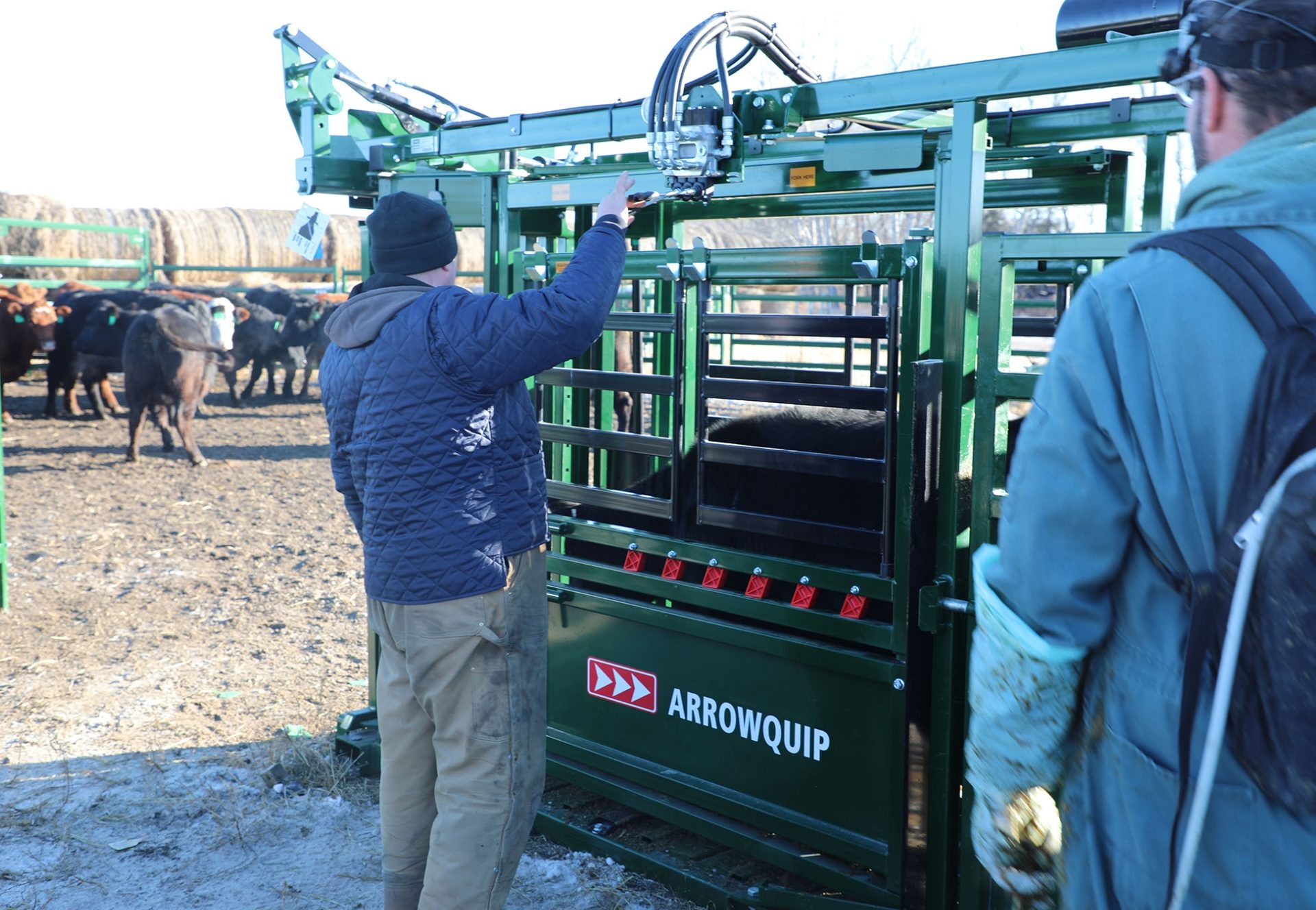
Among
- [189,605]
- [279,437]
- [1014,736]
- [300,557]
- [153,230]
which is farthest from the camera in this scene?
[153,230]

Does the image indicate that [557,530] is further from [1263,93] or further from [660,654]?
[1263,93]

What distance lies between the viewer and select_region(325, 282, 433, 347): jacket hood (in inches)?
116

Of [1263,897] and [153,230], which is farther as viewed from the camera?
[153,230]

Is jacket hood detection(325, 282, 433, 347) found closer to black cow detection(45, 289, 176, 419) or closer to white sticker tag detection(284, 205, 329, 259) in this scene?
white sticker tag detection(284, 205, 329, 259)

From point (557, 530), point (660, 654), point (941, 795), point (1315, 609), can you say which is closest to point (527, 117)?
point (557, 530)

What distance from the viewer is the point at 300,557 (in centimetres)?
821

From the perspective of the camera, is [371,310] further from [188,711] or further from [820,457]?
[188,711]

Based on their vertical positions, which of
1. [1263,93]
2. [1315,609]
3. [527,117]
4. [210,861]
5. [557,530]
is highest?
[527,117]

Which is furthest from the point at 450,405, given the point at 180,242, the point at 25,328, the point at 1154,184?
the point at 180,242

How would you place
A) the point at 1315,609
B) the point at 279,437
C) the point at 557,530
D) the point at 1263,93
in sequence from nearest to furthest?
the point at 1315,609 → the point at 1263,93 → the point at 557,530 → the point at 279,437

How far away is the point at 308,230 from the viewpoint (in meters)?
4.46

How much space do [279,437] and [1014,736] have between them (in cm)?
1361

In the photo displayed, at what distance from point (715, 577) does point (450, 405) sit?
115 centimetres

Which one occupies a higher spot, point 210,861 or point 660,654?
point 660,654
